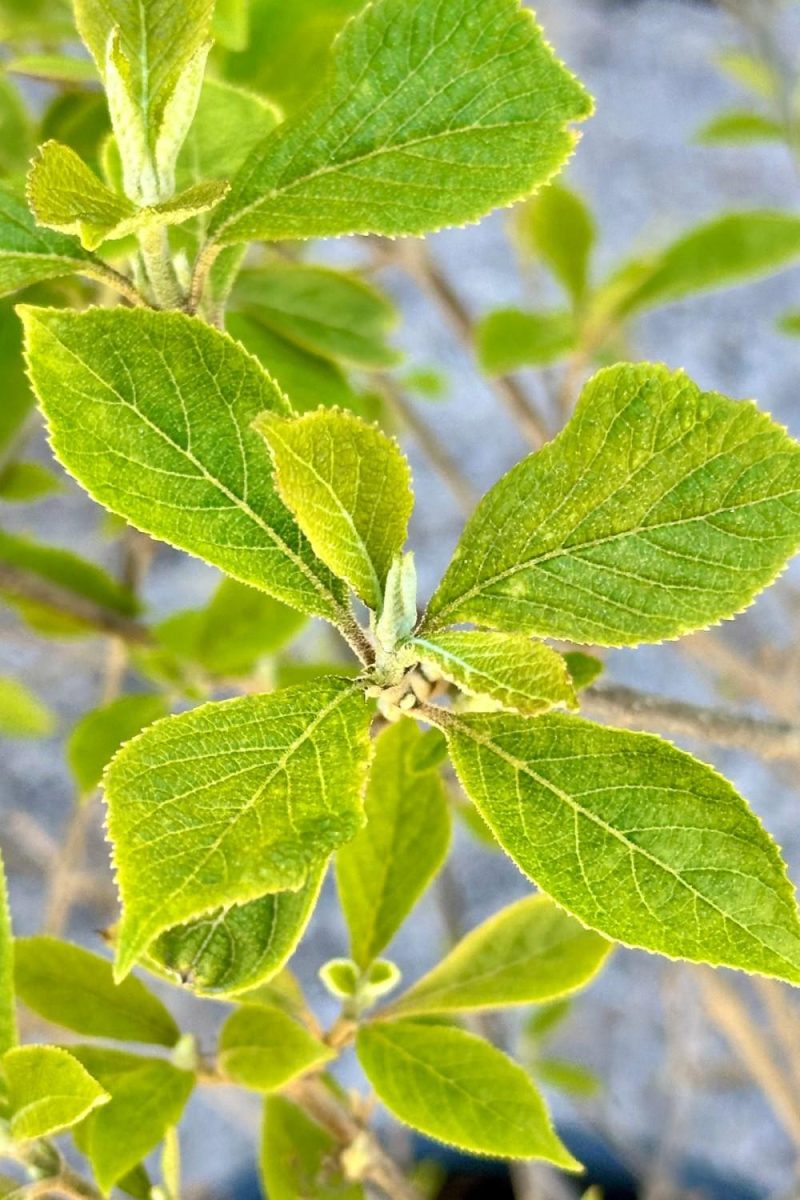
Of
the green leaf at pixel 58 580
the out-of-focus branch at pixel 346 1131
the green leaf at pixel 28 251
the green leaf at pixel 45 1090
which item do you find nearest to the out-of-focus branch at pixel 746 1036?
the out-of-focus branch at pixel 346 1131

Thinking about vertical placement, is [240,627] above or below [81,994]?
above

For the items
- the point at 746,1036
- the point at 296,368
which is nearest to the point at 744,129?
the point at 296,368

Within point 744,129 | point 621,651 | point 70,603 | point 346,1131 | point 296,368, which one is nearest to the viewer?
point 346,1131

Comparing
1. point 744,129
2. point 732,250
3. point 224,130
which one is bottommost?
point 224,130

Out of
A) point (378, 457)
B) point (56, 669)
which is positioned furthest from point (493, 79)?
point (56, 669)

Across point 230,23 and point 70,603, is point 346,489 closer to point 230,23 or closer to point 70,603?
point 230,23

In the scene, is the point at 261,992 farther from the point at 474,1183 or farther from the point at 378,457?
the point at 474,1183

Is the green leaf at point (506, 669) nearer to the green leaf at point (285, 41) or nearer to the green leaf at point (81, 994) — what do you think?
the green leaf at point (81, 994)
